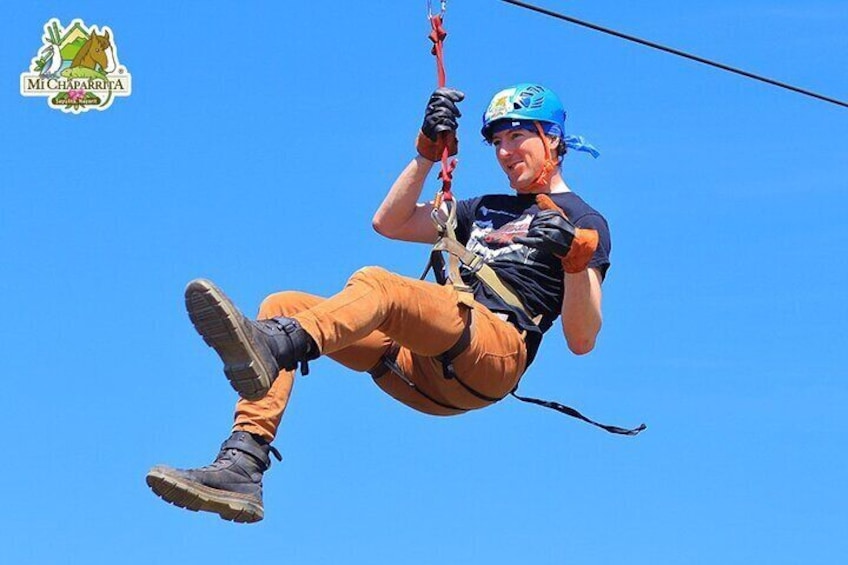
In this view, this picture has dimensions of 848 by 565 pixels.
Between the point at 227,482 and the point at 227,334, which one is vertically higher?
the point at 227,334

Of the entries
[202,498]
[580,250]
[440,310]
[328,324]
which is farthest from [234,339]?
[580,250]

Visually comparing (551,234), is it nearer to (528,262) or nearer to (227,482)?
(528,262)

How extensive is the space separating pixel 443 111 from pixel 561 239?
1.09m

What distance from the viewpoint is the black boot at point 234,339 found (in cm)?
881

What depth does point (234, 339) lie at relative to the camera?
28.9 feet

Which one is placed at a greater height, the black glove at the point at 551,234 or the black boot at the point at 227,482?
the black glove at the point at 551,234

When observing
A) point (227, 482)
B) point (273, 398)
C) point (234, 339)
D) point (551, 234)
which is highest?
point (551, 234)

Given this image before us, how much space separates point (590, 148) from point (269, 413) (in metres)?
2.33

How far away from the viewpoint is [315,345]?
360 inches

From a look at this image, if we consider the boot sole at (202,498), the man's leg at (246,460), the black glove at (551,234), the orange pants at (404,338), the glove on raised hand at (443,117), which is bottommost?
the boot sole at (202,498)

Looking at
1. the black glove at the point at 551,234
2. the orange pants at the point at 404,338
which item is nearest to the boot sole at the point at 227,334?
the orange pants at the point at 404,338

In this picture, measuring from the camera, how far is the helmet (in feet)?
34.5

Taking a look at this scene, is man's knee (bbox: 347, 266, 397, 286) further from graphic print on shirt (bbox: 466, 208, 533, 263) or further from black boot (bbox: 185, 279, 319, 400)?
graphic print on shirt (bbox: 466, 208, 533, 263)

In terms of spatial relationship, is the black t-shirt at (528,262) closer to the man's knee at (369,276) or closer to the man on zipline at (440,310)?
the man on zipline at (440,310)
